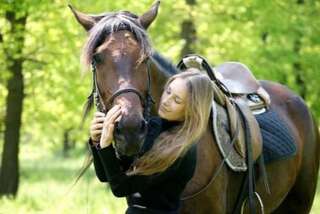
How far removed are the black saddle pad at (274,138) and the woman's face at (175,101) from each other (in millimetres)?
2000

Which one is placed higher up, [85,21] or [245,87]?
[85,21]

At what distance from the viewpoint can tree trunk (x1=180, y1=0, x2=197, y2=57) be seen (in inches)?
675

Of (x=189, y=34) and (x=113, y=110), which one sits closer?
(x=113, y=110)

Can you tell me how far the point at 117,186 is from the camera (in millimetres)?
3924

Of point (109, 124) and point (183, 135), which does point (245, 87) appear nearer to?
point (183, 135)

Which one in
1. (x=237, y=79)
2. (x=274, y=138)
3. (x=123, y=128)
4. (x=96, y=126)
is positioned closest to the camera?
(x=123, y=128)

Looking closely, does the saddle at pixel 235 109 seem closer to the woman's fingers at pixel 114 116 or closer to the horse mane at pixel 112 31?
the horse mane at pixel 112 31

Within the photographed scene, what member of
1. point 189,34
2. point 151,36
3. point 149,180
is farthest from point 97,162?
point 189,34

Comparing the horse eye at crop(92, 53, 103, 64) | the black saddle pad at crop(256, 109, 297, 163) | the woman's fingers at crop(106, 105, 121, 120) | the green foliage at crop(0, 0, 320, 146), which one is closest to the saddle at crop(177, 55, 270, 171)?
the black saddle pad at crop(256, 109, 297, 163)

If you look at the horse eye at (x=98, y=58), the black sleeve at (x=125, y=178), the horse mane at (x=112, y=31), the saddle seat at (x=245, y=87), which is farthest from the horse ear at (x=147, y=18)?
the saddle seat at (x=245, y=87)

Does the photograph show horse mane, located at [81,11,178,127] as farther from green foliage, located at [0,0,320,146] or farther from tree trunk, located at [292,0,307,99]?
tree trunk, located at [292,0,307,99]

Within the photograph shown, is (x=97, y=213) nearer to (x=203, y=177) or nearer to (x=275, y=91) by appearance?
(x=275, y=91)

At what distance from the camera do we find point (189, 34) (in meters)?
17.5

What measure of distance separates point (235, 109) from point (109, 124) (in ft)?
6.71
